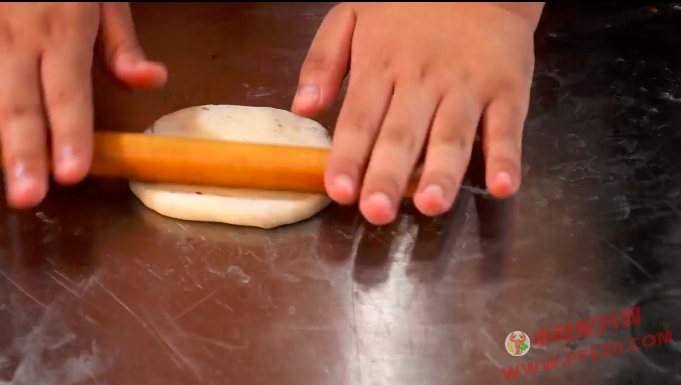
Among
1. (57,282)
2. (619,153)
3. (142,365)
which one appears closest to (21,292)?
(57,282)

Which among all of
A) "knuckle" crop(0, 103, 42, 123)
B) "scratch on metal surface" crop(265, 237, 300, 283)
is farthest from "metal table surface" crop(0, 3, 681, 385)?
"knuckle" crop(0, 103, 42, 123)

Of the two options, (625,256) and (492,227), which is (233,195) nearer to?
(492,227)

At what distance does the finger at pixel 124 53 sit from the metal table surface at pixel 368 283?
11cm

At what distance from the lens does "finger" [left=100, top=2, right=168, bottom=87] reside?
65cm

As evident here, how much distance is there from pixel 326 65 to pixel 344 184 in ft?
0.60

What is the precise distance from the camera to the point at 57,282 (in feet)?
1.94

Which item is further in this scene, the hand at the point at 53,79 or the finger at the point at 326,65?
the finger at the point at 326,65

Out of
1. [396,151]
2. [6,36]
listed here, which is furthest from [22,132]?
[396,151]

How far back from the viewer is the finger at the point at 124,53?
0.65 metres

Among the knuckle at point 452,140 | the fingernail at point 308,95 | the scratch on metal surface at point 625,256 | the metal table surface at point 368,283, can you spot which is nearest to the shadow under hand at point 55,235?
the metal table surface at point 368,283

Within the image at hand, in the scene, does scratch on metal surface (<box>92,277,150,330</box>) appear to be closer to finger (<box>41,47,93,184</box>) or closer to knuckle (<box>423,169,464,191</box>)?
finger (<box>41,47,93,184</box>)

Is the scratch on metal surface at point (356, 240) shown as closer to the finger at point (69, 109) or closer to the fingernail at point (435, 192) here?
the fingernail at point (435, 192)

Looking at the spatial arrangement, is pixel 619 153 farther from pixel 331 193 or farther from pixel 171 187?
pixel 171 187

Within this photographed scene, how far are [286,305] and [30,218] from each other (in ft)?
0.94
